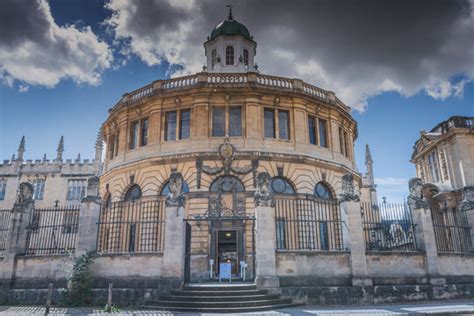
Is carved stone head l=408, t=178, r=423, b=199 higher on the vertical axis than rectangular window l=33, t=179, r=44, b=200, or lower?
lower

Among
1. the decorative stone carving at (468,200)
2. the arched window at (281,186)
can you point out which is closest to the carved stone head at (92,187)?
the arched window at (281,186)

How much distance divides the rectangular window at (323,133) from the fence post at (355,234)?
9.21 m

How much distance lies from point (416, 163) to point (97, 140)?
42450 millimetres

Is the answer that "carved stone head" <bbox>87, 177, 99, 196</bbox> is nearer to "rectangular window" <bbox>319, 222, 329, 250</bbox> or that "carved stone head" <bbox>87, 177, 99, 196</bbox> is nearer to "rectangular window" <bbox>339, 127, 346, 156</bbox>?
"rectangular window" <bbox>319, 222, 329, 250</bbox>

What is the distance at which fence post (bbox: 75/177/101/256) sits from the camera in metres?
15.7

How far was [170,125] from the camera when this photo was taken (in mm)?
24422

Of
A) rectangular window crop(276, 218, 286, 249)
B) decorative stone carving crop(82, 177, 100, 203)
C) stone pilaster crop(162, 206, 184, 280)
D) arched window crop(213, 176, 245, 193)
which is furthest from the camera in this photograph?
arched window crop(213, 176, 245, 193)

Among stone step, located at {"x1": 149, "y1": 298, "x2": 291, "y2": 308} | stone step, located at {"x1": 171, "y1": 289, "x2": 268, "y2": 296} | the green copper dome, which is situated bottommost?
stone step, located at {"x1": 149, "y1": 298, "x2": 291, "y2": 308}

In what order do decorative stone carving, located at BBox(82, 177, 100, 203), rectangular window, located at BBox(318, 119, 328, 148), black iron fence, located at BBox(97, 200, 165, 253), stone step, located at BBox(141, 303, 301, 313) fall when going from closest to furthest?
stone step, located at BBox(141, 303, 301, 313) < decorative stone carving, located at BBox(82, 177, 100, 203) < black iron fence, located at BBox(97, 200, 165, 253) < rectangular window, located at BBox(318, 119, 328, 148)

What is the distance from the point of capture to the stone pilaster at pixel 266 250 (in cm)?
1420

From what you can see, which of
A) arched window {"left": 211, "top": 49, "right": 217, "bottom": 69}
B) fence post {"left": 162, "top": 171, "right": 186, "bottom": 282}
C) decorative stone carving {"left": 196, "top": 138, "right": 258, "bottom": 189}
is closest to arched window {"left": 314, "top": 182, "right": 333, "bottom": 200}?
decorative stone carving {"left": 196, "top": 138, "right": 258, "bottom": 189}

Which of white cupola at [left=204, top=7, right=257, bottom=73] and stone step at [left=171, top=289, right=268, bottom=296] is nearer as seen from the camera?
stone step at [left=171, top=289, right=268, bottom=296]

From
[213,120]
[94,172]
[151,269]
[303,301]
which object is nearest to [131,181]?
[213,120]

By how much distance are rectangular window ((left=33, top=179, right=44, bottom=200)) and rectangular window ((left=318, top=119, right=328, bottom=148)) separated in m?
38.8
